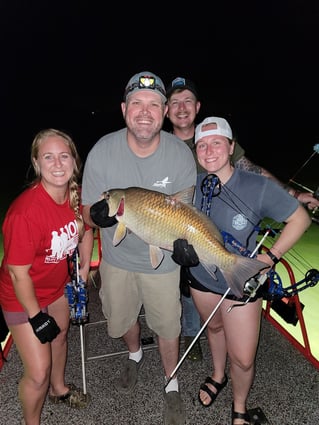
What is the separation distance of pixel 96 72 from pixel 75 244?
104 metres

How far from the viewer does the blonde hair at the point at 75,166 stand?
255cm

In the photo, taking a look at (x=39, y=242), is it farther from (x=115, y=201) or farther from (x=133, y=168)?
(x=133, y=168)

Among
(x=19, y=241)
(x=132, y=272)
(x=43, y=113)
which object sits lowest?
(x=43, y=113)

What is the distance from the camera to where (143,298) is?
10.2 feet

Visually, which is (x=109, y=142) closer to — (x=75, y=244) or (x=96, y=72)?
(x=75, y=244)

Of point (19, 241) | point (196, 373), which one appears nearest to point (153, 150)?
point (19, 241)

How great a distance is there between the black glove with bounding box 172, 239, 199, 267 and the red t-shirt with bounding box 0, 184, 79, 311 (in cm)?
86

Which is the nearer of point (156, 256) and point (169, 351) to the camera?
point (156, 256)

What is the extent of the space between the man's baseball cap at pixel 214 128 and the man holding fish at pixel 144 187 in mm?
334

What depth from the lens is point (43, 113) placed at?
86.6m

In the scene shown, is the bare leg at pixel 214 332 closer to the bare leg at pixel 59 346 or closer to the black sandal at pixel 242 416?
the black sandal at pixel 242 416

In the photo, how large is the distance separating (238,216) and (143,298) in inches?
49.5

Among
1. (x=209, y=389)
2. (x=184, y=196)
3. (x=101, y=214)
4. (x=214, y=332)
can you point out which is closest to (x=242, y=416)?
(x=209, y=389)

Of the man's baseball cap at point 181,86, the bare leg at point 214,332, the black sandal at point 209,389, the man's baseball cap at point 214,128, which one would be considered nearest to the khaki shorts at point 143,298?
the bare leg at point 214,332
